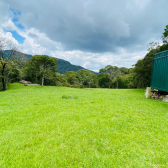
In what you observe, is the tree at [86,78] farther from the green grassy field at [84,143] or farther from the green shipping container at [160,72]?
the green grassy field at [84,143]

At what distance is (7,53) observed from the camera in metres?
17.5

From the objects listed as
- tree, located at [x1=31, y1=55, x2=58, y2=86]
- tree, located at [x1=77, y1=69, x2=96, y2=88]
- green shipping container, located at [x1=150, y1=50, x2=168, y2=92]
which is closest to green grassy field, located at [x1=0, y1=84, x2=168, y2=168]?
green shipping container, located at [x1=150, y1=50, x2=168, y2=92]

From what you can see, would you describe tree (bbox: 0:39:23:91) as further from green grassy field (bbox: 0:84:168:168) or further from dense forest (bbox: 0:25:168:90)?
green grassy field (bbox: 0:84:168:168)

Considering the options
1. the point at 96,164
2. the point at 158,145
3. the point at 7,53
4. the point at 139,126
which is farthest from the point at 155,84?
the point at 7,53

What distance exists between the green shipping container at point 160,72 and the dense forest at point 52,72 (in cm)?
669

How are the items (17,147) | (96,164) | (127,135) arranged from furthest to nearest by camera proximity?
(127,135) → (17,147) → (96,164)

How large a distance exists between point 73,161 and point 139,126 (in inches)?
104

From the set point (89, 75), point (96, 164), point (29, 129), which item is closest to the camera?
point (96, 164)

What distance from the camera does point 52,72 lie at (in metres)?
23.5

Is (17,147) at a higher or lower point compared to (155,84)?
lower

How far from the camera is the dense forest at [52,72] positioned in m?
15.3

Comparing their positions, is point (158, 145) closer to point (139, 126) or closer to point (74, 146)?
point (139, 126)

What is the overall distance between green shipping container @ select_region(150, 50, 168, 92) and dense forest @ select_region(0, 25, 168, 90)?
6.69m

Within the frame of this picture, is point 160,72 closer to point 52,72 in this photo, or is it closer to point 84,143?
point 84,143
